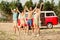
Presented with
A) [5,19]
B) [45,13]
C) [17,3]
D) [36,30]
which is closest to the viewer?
[36,30]

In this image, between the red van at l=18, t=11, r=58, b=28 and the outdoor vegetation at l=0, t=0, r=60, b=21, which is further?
the outdoor vegetation at l=0, t=0, r=60, b=21

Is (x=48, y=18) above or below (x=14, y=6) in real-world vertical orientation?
below

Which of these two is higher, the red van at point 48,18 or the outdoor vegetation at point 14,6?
the outdoor vegetation at point 14,6

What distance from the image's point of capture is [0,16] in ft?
144

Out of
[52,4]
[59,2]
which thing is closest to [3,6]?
[52,4]

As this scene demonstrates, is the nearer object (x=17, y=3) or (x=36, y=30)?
(x=36, y=30)

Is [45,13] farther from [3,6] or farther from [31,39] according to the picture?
[3,6]

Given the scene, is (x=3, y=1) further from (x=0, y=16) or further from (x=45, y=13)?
(x=45, y=13)

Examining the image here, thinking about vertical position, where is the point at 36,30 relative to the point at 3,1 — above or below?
below

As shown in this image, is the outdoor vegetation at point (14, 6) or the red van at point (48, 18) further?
the outdoor vegetation at point (14, 6)

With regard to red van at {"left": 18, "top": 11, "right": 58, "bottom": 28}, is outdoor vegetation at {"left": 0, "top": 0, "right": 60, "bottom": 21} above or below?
above

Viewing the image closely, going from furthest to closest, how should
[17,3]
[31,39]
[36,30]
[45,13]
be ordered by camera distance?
[17,3] < [45,13] < [36,30] < [31,39]

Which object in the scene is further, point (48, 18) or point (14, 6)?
point (14, 6)

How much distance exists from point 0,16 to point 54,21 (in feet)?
72.3
